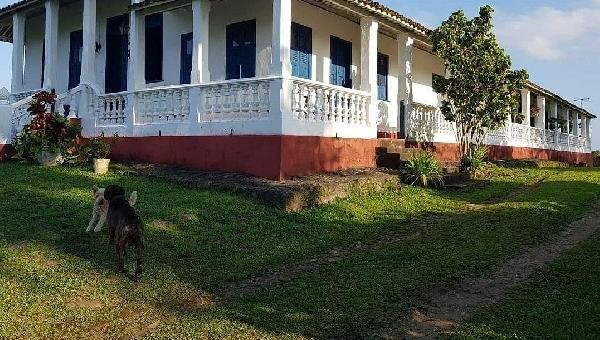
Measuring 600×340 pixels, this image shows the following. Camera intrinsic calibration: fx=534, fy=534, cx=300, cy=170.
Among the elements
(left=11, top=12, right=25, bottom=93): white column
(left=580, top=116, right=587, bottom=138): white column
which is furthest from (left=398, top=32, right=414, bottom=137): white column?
(left=580, top=116, right=587, bottom=138): white column

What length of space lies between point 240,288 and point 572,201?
24.5ft

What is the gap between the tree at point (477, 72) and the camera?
Answer: 12.7m

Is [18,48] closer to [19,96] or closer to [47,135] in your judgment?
[19,96]

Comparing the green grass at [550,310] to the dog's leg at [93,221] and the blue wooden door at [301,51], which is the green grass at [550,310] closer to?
the dog's leg at [93,221]

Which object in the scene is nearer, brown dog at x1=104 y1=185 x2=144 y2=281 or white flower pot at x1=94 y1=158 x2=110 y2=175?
brown dog at x1=104 y1=185 x2=144 y2=281

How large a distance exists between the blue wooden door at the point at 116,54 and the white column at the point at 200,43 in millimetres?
4634

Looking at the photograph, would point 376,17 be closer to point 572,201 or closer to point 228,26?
point 228,26

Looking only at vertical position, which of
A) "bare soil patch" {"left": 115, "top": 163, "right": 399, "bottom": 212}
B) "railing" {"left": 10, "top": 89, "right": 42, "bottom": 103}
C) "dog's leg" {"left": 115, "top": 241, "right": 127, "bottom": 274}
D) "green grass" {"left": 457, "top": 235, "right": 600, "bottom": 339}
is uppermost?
"railing" {"left": 10, "top": 89, "right": 42, "bottom": 103}

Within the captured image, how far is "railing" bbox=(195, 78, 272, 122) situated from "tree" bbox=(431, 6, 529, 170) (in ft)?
18.2

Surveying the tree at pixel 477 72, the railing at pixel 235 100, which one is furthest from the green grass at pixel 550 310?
the tree at pixel 477 72

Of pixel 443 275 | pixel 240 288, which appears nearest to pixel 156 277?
pixel 240 288

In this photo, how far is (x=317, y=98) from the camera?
1009 centimetres

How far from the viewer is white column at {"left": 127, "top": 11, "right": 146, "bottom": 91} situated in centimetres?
1178

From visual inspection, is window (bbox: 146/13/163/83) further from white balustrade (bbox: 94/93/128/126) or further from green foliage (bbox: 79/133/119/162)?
green foliage (bbox: 79/133/119/162)
